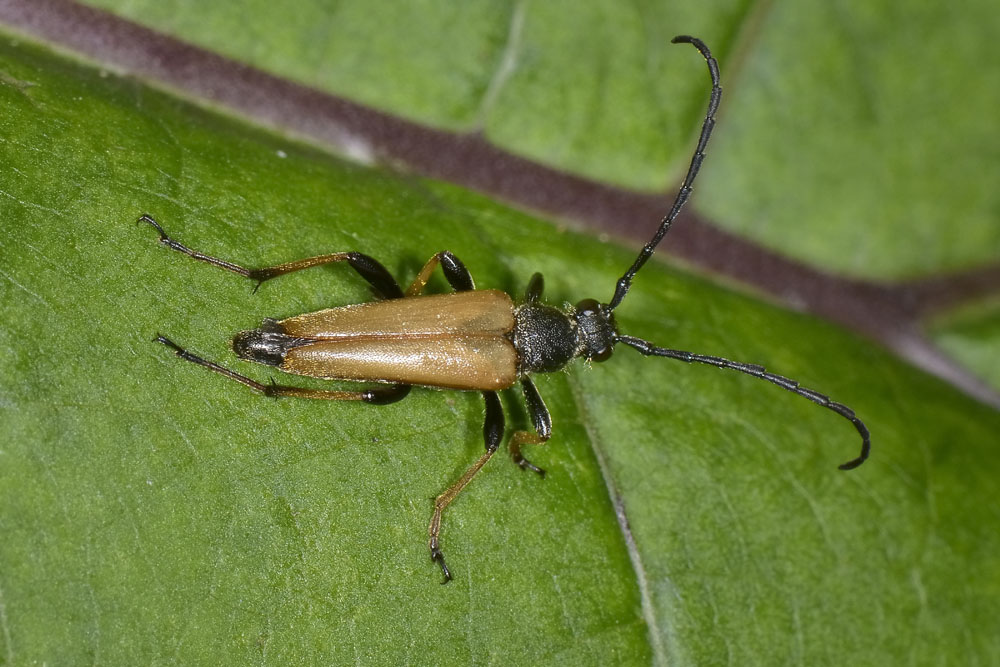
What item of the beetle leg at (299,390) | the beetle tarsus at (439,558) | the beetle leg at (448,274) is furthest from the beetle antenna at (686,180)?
the beetle tarsus at (439,558)

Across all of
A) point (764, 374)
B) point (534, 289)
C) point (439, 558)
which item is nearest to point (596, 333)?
point (534, 289)

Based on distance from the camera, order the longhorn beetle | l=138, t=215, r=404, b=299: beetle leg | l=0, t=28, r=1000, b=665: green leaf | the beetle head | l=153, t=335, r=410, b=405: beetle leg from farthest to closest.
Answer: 1. the beetle head
2. the longhorn beetle
3. l=138, t=215, r=404, b=299: beetle leg
4. l=153, t=335, r=410, b=405: beetle leg
5. l=0, t=28, r=1000, b=665: green leaf

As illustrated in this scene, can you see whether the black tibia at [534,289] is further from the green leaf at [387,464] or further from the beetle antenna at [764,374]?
the beetle antenna at [764,374]

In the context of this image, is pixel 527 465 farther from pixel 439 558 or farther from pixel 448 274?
pixel 448 274

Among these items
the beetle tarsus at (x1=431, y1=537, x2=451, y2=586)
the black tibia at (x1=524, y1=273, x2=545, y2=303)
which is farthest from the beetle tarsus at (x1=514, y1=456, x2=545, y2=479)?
the black tibia at (x1=524, y1=273, x2=545, y2=303)

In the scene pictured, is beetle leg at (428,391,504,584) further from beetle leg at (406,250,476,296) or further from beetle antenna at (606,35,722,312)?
beetle antenna at (606,35,722,312)

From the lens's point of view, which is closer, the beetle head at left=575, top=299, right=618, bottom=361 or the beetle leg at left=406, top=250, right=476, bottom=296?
the beetle leg at left=406, top=250, right=476, bottom=296
